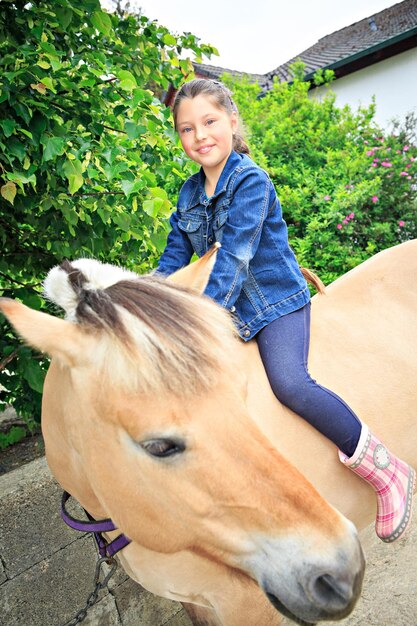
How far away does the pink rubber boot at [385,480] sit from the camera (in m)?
1.57

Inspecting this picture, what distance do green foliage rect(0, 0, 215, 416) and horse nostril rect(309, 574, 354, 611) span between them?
4.52ft

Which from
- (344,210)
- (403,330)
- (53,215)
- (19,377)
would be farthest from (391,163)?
(19,377)

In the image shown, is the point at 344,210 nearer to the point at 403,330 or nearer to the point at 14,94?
the point at 403,330

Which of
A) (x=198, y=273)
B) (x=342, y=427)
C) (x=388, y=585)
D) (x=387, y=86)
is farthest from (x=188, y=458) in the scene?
(x=387, y=86)

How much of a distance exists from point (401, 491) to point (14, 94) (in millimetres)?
2204

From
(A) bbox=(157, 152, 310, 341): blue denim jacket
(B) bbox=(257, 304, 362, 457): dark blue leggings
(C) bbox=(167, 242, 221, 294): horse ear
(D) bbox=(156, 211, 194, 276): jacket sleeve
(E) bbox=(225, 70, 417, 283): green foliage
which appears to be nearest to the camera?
(C) bbox=(167, 242, 221, 294): horse ear

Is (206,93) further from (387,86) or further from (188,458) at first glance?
(387,86)

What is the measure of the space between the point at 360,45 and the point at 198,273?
15.2 m

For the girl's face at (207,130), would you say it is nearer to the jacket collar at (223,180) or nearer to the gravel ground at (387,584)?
the jacket collar at (223,180)

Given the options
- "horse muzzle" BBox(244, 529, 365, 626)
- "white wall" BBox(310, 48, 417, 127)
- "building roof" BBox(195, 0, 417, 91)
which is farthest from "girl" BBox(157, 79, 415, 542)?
"white wall" BBox(310, 48, 417, 127)

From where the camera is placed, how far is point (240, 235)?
1.70 metres

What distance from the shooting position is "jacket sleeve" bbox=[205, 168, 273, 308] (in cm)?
162

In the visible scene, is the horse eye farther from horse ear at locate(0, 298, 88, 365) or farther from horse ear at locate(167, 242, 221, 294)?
horse ear at locate(167, 242, 221, 294)

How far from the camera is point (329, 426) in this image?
1557 mm
